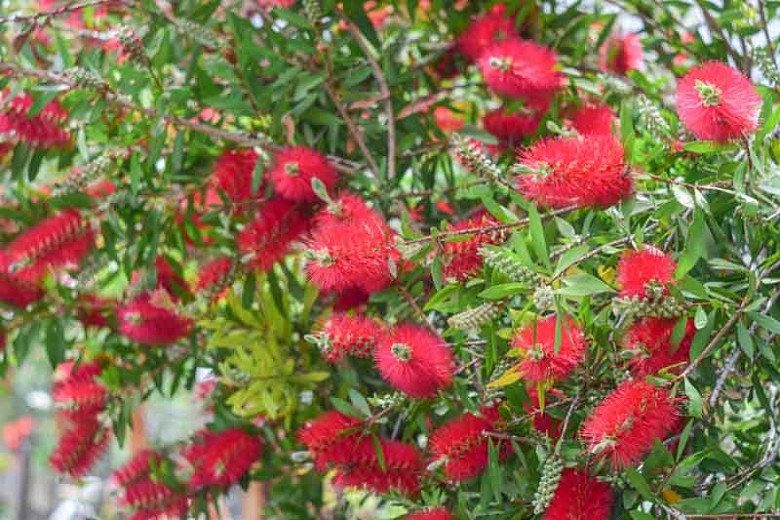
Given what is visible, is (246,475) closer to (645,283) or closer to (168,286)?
(168,286)

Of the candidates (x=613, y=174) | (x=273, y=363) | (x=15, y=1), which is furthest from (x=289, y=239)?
(x=15, y=1)

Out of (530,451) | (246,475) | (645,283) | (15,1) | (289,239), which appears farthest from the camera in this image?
(15,1)

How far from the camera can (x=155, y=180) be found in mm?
1453

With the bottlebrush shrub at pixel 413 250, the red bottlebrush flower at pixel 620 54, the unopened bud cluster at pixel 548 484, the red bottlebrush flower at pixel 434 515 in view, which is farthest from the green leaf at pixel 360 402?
the red bottlebrush flower at pixel 620 54

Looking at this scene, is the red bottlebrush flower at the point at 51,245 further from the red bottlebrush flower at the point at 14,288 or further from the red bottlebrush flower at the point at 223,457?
the red bottlebrush flower at the point at 223,457

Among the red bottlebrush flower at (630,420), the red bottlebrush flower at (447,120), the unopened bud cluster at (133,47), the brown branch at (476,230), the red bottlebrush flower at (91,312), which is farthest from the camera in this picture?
the red bottlebrush flower at (447,120)

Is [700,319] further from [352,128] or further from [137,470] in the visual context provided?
[137,470]

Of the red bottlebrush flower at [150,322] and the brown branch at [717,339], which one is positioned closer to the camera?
the brown branch at [717,339]

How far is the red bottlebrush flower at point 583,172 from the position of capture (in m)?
0.88

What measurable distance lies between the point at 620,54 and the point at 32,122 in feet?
2.59

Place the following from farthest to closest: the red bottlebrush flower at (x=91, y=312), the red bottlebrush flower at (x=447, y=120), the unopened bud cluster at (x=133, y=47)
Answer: the red bottlebrush flower at (x=447, y=120) → the red bottlebrush flower at (x=91, y=312) → the unopened bud cluster at (x=133, y=47)

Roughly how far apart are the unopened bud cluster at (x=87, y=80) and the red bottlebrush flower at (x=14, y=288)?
0.29m

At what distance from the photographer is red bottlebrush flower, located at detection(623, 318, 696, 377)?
94 centimetres

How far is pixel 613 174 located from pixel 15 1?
4.25 ft
